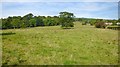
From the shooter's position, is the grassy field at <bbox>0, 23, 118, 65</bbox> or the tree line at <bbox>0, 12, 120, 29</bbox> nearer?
the grassy field at <bbox>0, 23, 118, 65</bbox>

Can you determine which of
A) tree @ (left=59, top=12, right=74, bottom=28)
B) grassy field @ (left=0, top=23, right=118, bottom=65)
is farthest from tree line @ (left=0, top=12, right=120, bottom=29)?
grassy field @ (left=0, top=23, right=118, bottom=65)

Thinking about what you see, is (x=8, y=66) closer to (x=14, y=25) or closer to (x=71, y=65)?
(x=71, y=65)

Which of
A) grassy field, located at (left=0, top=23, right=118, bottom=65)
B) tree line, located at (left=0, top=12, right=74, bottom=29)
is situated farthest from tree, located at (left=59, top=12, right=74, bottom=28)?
grassy field, located at (left=0, top=23, right=118, bottom=65)

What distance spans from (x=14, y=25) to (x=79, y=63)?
316ft

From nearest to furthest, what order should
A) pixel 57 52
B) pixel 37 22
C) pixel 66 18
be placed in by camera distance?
pixel 57 52 < pixel 66 18 < pixel 37 22

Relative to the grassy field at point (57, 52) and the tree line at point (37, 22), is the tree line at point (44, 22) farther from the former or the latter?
the grassy field at point (57, 52)

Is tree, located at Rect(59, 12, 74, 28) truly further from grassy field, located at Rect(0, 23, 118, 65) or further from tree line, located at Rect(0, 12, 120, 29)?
grassy field, located at Rect(0, 23, 118, 65)

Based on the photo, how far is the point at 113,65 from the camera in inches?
502

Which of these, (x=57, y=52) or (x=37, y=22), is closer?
(x=57, y=52)

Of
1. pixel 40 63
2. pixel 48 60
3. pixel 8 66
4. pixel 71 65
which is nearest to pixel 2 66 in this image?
pixel 8 66

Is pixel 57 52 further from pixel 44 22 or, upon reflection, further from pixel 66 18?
pixel 44 22

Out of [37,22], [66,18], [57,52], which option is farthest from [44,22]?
[57,52]

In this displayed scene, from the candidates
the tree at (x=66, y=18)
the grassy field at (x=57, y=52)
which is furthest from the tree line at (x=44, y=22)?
the grassy field at (x=57, y=52)

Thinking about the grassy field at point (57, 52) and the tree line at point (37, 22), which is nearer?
the grassy field at point (57, 52)
